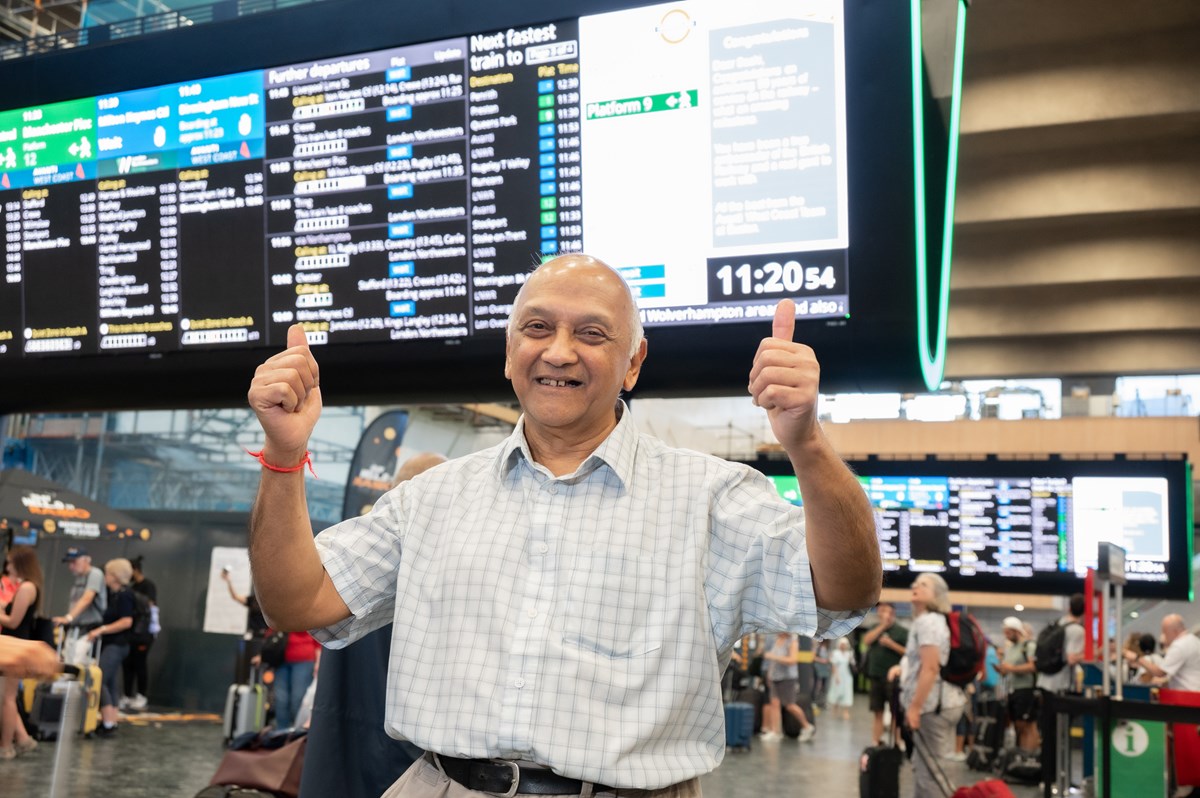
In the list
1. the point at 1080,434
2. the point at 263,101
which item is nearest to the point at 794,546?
the point at 263,101

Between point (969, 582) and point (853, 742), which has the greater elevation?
point (969, 582)

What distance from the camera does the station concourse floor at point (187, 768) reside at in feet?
23.4

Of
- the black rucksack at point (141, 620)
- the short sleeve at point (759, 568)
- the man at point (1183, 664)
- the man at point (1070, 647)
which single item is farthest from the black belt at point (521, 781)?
the black rucksack at point (141, 620)

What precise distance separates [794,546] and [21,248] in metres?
4.89

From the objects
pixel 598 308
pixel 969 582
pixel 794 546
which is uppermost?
pixel 598 308

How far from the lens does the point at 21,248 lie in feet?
17.7

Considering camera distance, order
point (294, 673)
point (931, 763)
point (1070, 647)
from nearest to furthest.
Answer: point (931, 763) < point (294, 673) < point (1070, 647)

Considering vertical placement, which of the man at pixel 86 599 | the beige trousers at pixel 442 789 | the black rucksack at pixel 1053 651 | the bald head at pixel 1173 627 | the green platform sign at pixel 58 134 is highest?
the green platform sign at pixel 58 134

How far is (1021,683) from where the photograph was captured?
1330cm

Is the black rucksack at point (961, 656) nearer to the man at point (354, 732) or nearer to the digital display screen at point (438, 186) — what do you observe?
the digital display screen at point (438, 186)

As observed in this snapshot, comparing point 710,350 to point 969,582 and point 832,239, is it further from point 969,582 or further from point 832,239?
point 969,582

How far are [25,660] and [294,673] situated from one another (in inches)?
273

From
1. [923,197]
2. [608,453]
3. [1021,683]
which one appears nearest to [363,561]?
[608,453]

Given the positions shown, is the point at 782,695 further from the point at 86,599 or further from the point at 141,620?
the point at 86,599
